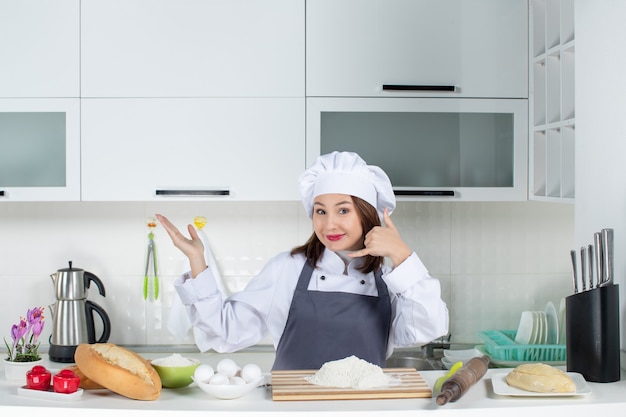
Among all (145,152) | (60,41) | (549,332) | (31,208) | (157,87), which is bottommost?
(549,332)

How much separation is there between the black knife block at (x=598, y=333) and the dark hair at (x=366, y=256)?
544mm

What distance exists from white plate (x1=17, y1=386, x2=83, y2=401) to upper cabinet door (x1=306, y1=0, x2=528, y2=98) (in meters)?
1.39

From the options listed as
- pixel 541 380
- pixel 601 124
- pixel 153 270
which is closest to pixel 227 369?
pixel 541 380

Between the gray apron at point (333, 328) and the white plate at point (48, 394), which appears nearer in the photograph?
the white plate at point (48, 394)

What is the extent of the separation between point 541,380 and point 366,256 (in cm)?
68

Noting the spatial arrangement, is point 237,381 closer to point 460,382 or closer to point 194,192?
point 460,382

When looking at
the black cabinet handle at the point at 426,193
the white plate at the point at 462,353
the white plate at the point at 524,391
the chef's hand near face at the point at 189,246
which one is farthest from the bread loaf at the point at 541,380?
the white plate at the point at 462,353

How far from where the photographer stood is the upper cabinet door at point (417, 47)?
2.39 m

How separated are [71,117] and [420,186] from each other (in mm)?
1163

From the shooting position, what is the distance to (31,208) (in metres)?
2.75

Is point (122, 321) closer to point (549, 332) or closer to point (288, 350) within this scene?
point (288, 350)

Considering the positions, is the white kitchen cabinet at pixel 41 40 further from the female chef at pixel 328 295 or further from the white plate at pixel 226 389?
the white plate at pixel 226 389

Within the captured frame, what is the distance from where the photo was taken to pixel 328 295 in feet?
6.28

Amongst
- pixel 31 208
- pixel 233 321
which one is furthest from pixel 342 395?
pixel 31 208
